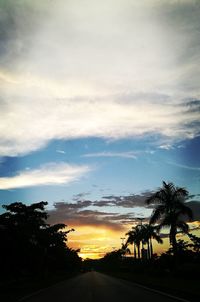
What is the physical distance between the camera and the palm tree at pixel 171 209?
38750 mm

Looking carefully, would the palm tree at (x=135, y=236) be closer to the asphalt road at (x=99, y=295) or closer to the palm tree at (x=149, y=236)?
the palm tree at (x=149, y=236)

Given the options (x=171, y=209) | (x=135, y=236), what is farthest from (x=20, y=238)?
(x=135, y=236)

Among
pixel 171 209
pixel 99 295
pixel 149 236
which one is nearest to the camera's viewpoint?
pixel 99 295

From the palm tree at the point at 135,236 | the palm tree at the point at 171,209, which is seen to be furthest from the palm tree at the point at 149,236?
the palm tree at the point at 171,209

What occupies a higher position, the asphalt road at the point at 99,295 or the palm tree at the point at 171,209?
the palm tree at the point at 171,209

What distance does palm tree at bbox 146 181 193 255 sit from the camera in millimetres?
38750

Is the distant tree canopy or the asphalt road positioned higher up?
the distant tree canopy

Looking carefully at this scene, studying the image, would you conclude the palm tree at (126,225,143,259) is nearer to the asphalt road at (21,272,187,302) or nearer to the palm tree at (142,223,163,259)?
the palm tree at (142,223,163,259)

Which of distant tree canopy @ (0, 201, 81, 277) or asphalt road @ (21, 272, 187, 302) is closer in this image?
asphalt road @ (21, 272, 187, 302)

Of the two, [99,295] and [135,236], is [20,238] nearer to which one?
[99,295]

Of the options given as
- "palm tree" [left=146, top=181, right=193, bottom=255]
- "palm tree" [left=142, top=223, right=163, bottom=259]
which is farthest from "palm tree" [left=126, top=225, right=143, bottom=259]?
"palm tree" [left=146, top=181, right=193, bottom=255]

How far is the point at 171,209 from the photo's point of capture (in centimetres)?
3931

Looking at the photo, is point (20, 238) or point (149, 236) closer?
point (20, 238)

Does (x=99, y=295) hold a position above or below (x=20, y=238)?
below
